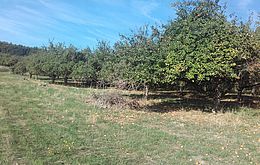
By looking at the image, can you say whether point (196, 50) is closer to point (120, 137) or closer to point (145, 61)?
point (145, 61)

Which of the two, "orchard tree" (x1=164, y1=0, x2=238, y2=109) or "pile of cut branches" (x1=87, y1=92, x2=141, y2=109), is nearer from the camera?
"orchard tree" (x1=164, y1=0, x2=238, y2=109)

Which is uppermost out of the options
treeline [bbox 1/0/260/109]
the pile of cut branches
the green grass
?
treeline [bbox 1/0/260/109]

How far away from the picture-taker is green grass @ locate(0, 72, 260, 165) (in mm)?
9767

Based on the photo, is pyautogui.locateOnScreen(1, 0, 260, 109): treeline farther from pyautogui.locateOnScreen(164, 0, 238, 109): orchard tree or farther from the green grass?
the green grass

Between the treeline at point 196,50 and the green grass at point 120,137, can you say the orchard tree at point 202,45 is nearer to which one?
the treeline at point 196,50

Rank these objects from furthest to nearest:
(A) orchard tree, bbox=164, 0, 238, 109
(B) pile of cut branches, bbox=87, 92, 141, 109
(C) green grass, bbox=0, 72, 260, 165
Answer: (B) pile of cut branches, bbox=87, 92, 141, 109 < (A) orchard tree, bbox=164, 0, 238, 109 < (C) green grass, bbox=0, 72, 260, 165

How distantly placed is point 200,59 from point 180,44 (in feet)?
5.48

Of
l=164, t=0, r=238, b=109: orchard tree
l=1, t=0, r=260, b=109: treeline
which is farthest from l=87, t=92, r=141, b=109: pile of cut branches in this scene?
l=164, t=0, r=238, b=109: orchard tree

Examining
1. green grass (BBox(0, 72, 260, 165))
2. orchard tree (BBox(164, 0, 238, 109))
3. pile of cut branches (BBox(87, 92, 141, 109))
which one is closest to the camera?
green grass (BBox(0, 72, 260, 165))

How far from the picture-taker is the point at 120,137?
501 inches

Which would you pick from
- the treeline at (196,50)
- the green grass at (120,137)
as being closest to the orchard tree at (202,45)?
the treeline at (196,50)

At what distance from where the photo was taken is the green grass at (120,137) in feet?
32.0

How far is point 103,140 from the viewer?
39.7ft

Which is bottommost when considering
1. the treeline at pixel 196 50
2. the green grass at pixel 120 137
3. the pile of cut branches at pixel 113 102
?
the green grass at pixel 120 137
